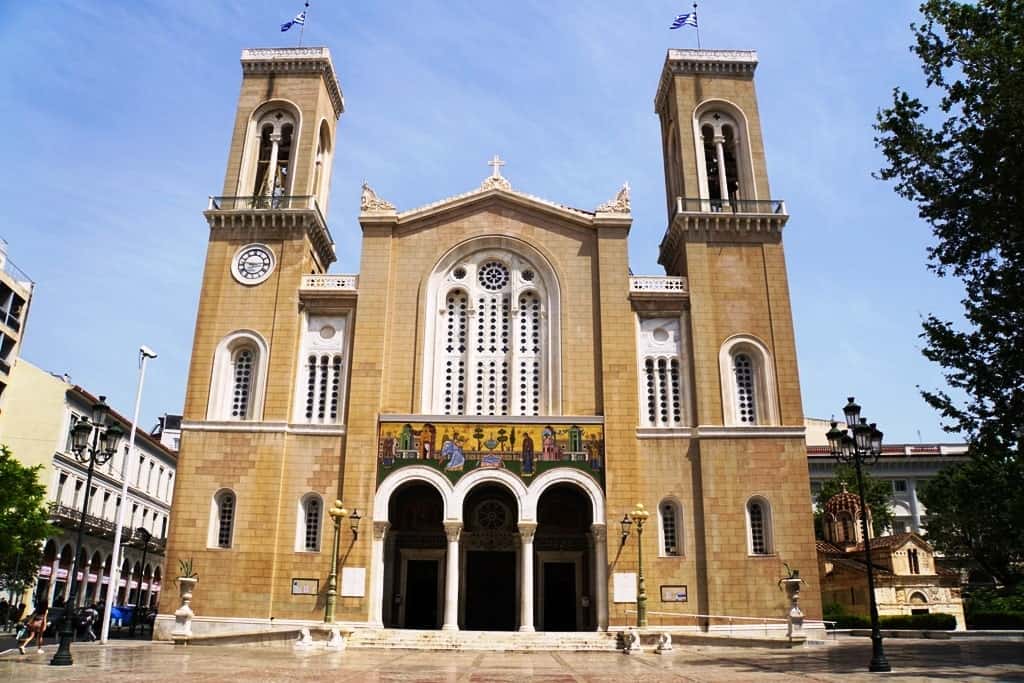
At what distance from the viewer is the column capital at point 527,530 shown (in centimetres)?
2934

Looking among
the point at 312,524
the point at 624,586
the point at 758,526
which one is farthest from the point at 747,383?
the point at 312,524

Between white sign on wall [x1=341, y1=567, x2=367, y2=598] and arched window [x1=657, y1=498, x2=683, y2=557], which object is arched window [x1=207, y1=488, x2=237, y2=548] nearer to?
white sign on wall [x1=341, y1=567, x2=367, y2=598]

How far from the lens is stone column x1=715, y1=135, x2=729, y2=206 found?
3500 cm

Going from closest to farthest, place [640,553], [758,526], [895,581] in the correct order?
[640,553]
[758,526]
[895,581]

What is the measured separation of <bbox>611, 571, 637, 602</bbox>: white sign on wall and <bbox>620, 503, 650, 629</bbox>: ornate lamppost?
32 centimetres

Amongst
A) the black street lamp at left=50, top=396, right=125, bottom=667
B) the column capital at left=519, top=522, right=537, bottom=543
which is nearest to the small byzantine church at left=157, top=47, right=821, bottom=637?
the column capital at left=519, top=522, right=537, bottom=543

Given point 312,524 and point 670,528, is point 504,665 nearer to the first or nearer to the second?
point 670,528

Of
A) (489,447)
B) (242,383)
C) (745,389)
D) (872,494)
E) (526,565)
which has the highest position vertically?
(242,383)

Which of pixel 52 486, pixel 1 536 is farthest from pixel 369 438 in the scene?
pixel 52 486

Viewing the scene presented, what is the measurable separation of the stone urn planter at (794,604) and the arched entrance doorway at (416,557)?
12892 mm

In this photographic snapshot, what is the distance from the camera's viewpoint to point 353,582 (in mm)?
28734

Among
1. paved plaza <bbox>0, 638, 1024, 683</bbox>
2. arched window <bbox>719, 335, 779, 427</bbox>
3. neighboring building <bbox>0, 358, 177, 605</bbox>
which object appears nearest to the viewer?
paved plaza <bbox>0, 638, 1024, 683</bbox>

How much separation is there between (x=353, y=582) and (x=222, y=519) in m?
5.55

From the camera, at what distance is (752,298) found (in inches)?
1291
